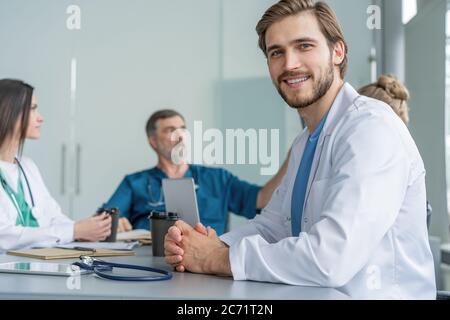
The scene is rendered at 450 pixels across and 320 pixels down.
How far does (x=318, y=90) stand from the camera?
1.39 m

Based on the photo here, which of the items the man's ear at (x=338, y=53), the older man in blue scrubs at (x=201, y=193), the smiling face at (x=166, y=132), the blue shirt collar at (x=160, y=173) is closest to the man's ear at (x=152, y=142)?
the smiling face at (x=166, y=132)

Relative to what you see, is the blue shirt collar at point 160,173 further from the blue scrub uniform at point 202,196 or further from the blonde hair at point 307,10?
the blonde hair at point 307,10

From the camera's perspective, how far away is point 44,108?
3.44m

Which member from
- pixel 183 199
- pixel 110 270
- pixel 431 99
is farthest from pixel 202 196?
pixel 110 270

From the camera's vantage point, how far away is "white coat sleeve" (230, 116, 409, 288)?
1.04 metres

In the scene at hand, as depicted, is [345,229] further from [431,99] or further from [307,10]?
[431,99]

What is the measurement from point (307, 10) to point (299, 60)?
0.49 ft

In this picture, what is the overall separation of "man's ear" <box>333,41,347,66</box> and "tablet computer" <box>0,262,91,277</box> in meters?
0.79

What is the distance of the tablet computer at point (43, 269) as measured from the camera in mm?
1131

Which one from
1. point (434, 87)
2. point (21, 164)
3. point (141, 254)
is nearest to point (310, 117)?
point (141, 254)

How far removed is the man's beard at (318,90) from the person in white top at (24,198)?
2.75 feet
